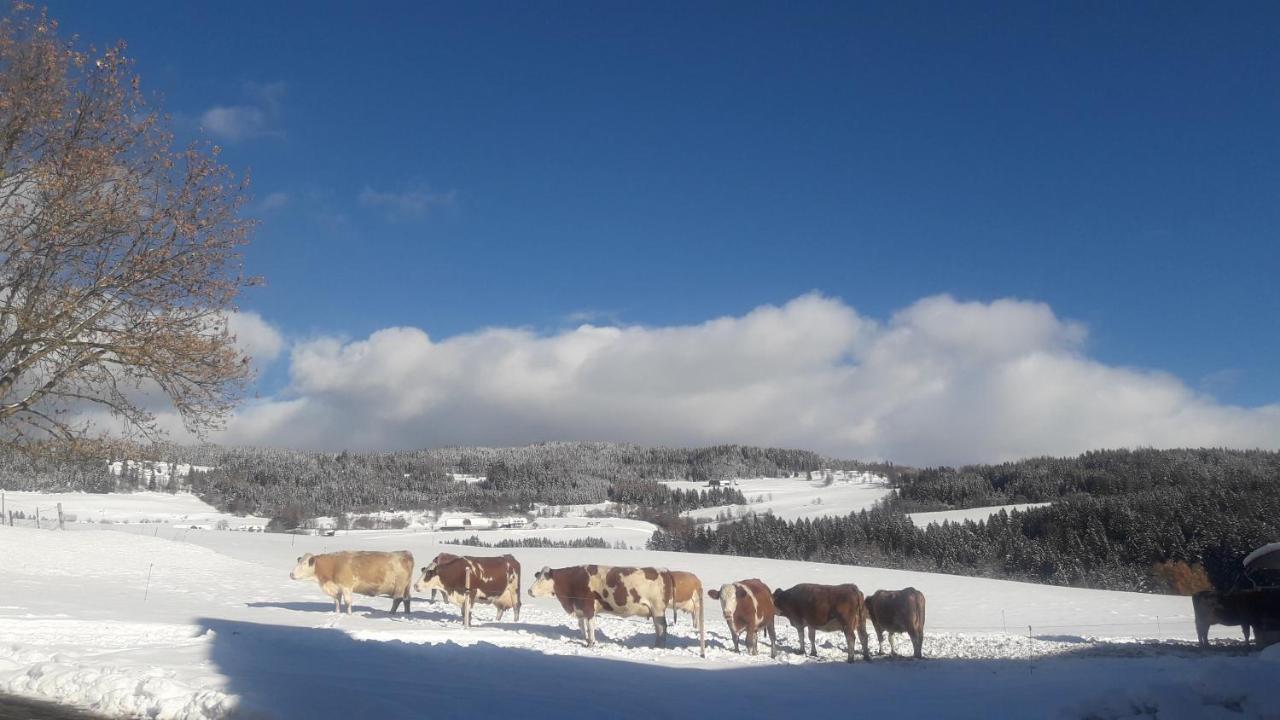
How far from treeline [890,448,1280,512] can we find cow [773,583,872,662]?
82.8 meters

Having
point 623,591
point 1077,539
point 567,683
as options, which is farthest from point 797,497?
point 567,683

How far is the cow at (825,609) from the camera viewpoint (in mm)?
16625

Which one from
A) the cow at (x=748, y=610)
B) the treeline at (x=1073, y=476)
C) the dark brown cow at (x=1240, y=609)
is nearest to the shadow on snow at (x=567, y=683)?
the cow at (x=748, y=610)

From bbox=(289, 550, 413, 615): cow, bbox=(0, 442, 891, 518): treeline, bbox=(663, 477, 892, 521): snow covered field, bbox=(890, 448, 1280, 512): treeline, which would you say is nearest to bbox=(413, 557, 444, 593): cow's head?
bbox=(289, 550, 413, 615): cow

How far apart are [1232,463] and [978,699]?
108m

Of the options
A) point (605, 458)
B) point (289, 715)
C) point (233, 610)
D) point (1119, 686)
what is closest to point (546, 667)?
point (289, 715)

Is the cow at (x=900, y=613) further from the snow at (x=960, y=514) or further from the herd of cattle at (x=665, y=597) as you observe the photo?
the snow at (x=960, y=514)

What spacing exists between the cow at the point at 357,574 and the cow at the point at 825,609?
8.54m

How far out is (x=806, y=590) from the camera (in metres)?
17.4

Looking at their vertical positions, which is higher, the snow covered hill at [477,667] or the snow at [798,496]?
the snow at [798,496]

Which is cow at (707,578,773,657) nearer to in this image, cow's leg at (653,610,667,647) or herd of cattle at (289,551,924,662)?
herd of cattle at (289,551,924,662)

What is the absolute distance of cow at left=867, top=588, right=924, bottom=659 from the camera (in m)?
17.2

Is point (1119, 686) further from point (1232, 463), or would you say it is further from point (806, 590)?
point (1232, 463)

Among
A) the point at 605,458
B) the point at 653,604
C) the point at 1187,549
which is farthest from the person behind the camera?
the point at 605,458
